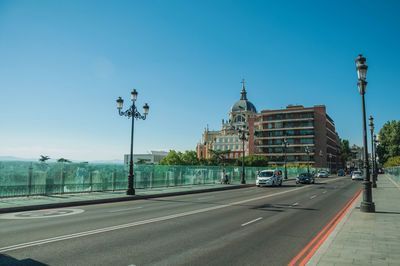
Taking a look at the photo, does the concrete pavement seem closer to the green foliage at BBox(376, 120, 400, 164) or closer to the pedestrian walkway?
the pedestrian walkway

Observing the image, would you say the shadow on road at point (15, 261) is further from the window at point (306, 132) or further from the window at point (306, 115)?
the window at point (306, 115)

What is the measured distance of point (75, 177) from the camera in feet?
62.5

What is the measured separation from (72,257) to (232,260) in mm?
3316

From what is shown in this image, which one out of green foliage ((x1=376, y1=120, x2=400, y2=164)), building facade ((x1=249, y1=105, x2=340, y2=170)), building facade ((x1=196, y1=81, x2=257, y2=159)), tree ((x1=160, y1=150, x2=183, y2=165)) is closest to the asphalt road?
green foliage ((x1=376, y1=120, x2=400, y2=164))

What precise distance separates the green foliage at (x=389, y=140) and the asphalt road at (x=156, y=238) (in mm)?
78789

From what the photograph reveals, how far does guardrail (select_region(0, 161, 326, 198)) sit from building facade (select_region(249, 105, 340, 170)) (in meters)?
74.3

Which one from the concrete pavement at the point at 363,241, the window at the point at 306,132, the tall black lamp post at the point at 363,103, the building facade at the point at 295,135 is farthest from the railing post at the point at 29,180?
the window at the point at 306,132

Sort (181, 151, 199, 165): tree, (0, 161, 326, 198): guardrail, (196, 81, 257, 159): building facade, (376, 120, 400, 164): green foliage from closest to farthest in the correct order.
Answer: (0, 161, 326, 198): guardrail → (376, 120, 400, 164): green foliage → (181, 151, 199, 165): tree → (196, 81, 257, 159): building facade

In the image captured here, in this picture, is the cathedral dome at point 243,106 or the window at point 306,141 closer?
the window at point 306,141

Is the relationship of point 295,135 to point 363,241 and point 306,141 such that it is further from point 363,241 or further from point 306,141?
point 363,241

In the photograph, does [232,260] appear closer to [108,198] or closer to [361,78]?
[361,78]

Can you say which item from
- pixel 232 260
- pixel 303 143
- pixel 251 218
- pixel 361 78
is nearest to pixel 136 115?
pixel 251 218

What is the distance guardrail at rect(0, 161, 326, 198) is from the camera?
628 inches

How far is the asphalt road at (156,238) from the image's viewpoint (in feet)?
19.2
